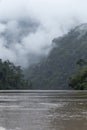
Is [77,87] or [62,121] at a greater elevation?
[77,87]

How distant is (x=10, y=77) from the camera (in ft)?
442

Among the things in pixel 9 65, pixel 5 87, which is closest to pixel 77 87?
pixel 5 87

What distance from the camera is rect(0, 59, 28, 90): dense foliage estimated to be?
430ft

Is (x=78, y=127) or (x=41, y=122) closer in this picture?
(x=78, y=127)

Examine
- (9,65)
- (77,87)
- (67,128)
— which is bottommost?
(67,128)

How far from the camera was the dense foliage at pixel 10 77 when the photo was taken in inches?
5154

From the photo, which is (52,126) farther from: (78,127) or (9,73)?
(9,73)

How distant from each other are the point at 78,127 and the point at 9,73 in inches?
4549

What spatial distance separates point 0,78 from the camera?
13050 centimetres

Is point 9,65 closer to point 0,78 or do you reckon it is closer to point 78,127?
point 0,78

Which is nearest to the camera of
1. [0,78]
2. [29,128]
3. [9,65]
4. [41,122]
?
[29,128]

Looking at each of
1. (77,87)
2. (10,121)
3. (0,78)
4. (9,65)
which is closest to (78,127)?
(10,121)

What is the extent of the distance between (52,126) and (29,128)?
1.44 metres

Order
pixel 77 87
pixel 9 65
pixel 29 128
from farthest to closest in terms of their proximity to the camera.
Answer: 1. pixel 9 65
2. pixel 77 87
3. pixel 29 128
